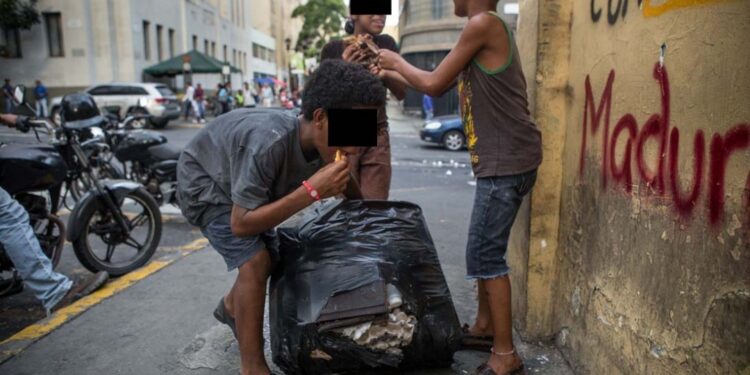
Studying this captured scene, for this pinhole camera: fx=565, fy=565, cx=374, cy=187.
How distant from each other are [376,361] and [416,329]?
0.68 feet

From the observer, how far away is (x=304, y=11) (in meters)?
54.8

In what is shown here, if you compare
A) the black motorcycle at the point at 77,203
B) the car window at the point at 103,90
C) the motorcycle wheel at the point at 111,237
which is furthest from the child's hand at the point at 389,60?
the car window at the point at 103,90

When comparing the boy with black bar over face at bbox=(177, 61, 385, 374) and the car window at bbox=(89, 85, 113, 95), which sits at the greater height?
the car window at bbox=(89, 85, 113, 95)

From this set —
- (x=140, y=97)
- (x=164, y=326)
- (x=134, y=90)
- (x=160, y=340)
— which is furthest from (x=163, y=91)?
(x=160, y=340)

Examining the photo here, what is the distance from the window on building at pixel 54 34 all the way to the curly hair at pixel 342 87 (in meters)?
25.5

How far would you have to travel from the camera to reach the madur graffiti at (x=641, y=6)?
66.6 inches

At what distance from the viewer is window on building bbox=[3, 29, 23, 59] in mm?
23359

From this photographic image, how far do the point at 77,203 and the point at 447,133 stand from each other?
1033 cm

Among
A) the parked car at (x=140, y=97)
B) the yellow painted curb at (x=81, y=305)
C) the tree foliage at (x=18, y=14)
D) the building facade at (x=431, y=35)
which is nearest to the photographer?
the yellow painted curb at (x=81, y=305)

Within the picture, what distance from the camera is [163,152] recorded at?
5805 mm

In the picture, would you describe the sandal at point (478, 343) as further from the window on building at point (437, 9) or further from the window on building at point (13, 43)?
the window on building at point (13, 43)

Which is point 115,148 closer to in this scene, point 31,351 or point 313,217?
point 31,351

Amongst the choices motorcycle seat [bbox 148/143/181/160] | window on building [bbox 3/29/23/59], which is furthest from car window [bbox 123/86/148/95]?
motorcycle seat [bbox 148/143/181/160]

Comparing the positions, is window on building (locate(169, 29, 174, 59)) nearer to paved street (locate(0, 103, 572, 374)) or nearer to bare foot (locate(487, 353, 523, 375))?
paved street (locate(0, 103, 572, 374))
